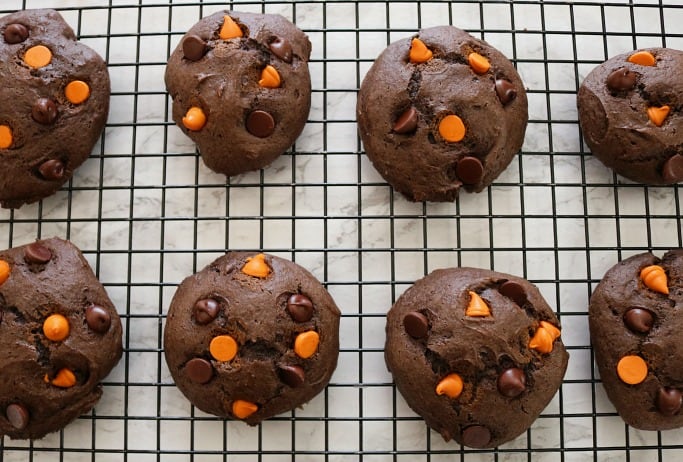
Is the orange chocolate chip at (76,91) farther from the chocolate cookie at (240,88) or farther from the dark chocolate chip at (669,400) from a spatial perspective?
the dark chocolate chip at (669,400)

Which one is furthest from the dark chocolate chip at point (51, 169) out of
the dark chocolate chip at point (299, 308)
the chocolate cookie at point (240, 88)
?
the dark chocolate chip at point (299, 308)

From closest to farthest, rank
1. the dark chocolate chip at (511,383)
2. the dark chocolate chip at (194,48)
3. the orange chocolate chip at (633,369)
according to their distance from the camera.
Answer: the dark chocolate chip at (511,383)
the orange chocolate chip at (633,369)
the dark chocolate chip at (194,48)

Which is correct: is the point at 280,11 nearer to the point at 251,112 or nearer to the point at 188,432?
the point at 251,112

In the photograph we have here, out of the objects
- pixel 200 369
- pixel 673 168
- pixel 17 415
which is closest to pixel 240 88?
pixel 200 369

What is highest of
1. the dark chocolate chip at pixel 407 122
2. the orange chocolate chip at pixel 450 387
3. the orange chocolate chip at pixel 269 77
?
the orange chocolate chip at pixel 269 77

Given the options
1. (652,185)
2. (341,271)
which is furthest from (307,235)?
(652,185)

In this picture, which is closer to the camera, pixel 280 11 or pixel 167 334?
pixel 167 334
